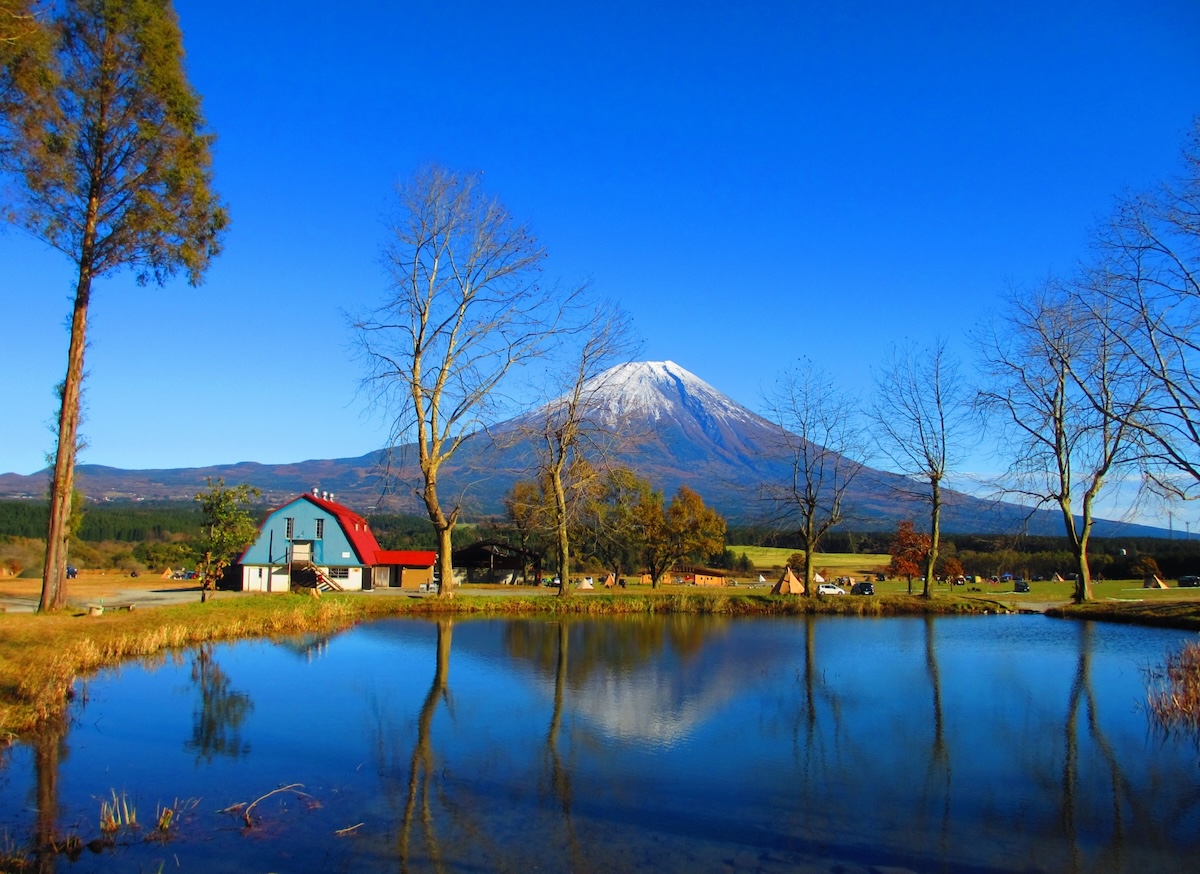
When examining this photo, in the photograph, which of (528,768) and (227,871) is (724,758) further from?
(227,871)

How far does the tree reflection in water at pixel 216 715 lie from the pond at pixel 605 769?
0.06 m

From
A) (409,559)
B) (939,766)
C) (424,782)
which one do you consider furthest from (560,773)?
(409,559)

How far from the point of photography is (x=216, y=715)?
472 inches

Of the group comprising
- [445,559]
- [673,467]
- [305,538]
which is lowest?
[445,559]

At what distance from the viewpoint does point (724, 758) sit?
9.93 meters

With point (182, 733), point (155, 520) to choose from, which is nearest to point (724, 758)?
point (182, 733)

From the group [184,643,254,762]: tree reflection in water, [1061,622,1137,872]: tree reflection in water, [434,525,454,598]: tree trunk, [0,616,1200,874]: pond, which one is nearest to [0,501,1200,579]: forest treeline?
[434,525,454,598]: tree trunk

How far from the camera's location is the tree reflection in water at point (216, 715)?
33.7ft

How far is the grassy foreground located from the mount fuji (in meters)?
3.19

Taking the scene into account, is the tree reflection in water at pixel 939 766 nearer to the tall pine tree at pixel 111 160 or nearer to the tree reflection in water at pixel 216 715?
the tree reflection in water at pixel 216 715

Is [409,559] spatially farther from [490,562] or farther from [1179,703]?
[1179,703]

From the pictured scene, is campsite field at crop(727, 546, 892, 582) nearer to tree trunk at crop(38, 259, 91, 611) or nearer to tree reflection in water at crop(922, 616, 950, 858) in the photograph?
tree reflection in water at crop(922, 616, 950, 858)

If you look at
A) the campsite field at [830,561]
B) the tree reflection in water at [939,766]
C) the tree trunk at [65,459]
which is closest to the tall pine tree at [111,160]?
the tree trunk at [65,459]

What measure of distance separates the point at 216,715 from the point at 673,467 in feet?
395
